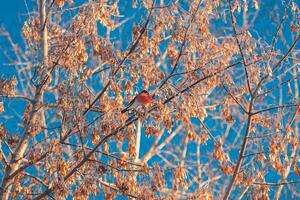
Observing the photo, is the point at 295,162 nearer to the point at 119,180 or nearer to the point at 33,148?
the point at 119,180

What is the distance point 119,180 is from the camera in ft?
21.9

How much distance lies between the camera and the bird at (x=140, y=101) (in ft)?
21.2

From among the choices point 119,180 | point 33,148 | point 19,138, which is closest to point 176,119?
point 119,180

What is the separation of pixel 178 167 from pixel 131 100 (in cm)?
84

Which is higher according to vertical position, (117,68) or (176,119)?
(117,68)

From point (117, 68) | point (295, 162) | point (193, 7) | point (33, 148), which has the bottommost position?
point (295, 162)

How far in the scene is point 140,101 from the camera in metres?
6.55

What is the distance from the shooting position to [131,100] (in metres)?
6.72

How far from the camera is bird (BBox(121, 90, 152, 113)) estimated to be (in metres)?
6.46

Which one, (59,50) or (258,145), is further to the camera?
(59,50)

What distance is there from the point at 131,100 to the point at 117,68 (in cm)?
36

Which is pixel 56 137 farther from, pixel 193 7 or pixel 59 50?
pixel 193 7

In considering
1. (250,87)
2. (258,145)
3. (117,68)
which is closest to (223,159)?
(258,145)

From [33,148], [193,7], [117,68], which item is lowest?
[33,148]
